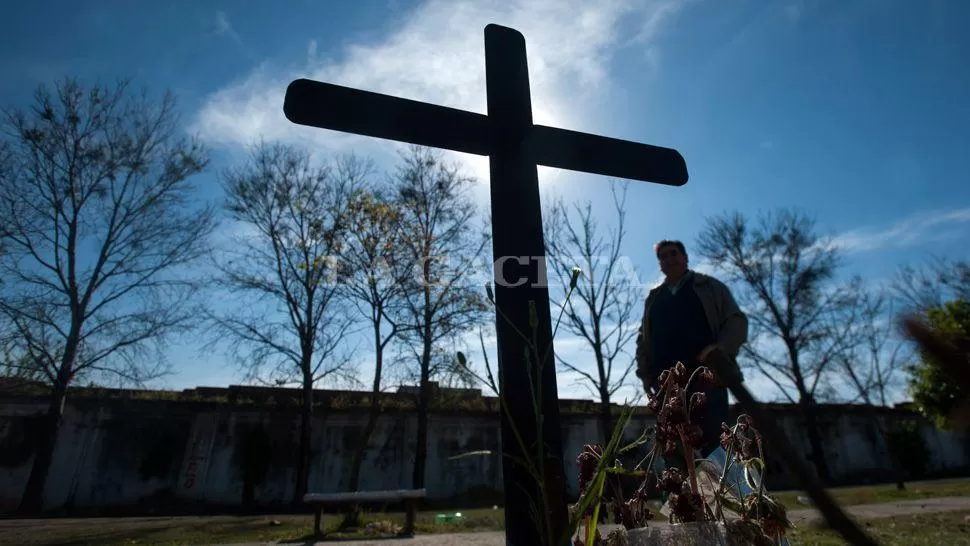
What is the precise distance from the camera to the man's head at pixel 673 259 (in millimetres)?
3451

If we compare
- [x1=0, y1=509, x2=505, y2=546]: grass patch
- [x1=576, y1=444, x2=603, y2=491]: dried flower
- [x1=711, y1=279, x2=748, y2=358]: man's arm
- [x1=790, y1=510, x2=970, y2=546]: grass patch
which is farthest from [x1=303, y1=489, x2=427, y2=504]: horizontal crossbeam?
[x1=576, y1=444, x2=603, y2=491]: dried flower

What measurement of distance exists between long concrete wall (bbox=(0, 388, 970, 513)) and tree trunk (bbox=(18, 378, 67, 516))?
0.92 meters

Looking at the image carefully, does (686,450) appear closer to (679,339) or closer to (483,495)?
(679,339)

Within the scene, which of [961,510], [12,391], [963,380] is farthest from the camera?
[12,391]

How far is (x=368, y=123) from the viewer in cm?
208

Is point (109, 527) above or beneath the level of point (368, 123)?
beneath

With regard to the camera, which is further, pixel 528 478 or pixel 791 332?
pixel 791 332

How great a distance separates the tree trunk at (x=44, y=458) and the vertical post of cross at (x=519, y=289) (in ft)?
64.7

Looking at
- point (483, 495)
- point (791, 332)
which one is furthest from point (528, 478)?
point (791, 332)

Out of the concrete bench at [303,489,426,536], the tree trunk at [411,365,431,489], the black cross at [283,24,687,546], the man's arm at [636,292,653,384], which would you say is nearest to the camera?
the black cross at [283,24,687,546]

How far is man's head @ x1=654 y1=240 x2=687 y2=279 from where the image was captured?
3451 mm

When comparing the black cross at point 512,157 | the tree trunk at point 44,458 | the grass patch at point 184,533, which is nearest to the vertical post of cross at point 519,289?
the black cross at point 512,157

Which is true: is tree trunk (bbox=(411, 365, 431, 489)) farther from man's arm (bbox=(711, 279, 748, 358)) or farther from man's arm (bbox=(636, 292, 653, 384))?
man's arm (bbox=(711, 279, 748, 358))

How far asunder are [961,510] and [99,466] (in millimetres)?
21950
